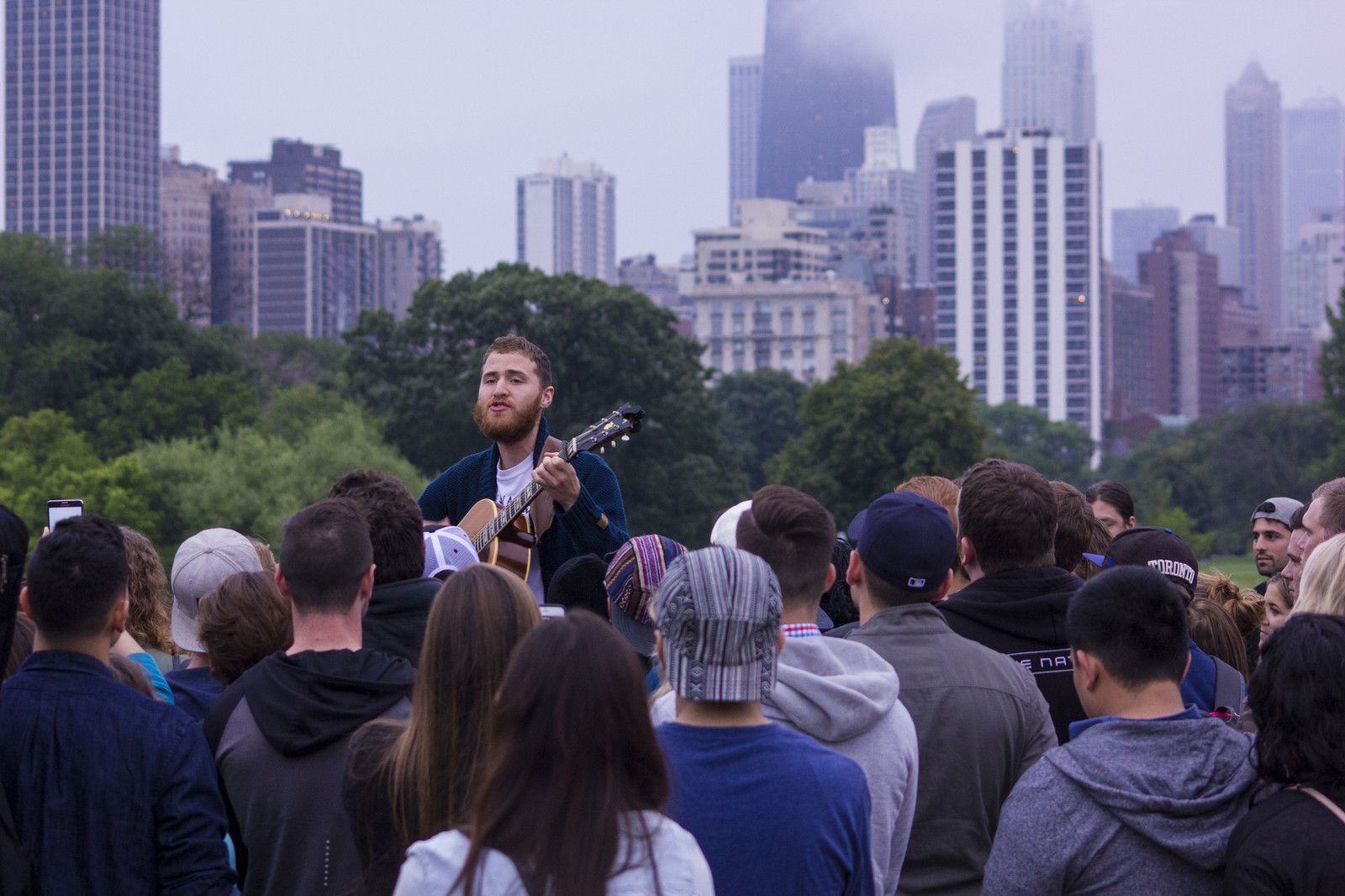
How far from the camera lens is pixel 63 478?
49500 millimetres

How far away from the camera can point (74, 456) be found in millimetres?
51375

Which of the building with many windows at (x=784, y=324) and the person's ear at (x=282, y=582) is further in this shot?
the building with many windows at (x=784, y=324)

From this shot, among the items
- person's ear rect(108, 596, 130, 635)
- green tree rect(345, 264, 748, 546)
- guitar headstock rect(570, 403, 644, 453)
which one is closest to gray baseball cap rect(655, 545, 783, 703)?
person's ear rect(108, 596, 130, 635)

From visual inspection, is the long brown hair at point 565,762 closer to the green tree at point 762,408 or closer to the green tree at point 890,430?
the green tree at point 890,430

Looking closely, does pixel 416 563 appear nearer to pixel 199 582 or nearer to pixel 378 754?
pixel 199 582

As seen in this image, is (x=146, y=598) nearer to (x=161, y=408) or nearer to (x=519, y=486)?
(x=519, y=486)

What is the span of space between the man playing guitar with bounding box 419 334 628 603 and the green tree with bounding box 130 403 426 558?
4072 centimetres

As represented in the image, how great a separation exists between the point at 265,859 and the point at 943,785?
194 centimetres

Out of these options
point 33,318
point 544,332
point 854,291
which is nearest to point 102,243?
point 33,318

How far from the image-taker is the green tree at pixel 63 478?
159 feet

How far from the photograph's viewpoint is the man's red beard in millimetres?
6812

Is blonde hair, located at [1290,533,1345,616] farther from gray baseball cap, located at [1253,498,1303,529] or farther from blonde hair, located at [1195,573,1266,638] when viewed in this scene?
gray baseball cap, located at [1253,498,1303,529]

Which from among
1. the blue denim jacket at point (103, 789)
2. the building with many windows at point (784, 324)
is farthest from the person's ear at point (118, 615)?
the building with many windows at point (784, 324)

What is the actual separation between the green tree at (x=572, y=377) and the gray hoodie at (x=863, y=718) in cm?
4687
